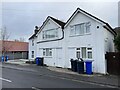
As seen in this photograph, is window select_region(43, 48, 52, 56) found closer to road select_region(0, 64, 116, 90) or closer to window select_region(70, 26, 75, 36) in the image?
window select_region(70, 26, 75, 36)

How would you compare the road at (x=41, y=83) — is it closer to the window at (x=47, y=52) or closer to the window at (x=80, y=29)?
the window at (x=80, y=29)

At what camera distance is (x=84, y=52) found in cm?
2036

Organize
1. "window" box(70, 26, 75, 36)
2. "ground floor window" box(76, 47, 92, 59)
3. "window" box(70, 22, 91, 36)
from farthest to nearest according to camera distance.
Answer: "window" box(70, 26, 75, 36) < "window" box(70, 22, 91, 36) < "ground floor window" box(76, 47, 92, 59)

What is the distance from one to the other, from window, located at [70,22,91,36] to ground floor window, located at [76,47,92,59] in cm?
167

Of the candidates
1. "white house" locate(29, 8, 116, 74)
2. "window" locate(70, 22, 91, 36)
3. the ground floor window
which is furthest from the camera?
"window" locate(70, 22, 91, 36)

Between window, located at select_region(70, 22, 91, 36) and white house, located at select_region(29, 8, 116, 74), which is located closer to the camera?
white house, located at select_region(29, 8, 116, 74)

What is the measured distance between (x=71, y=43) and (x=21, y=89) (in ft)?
42.0

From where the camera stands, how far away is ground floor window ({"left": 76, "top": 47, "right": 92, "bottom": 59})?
19664 mm

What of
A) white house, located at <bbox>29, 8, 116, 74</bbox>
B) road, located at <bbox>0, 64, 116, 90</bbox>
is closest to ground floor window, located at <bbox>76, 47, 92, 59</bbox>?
white house, located at <bbox>29, 8, 116, 74</bbox>

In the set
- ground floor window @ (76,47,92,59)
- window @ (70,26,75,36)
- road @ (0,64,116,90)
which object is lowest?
road @ (0,64,116,90)

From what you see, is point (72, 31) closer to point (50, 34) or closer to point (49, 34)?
point (50, 34)

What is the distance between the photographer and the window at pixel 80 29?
20281 mm

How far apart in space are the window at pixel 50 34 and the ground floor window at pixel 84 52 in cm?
493

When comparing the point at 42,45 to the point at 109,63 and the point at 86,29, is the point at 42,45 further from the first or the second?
the point at 109,63
